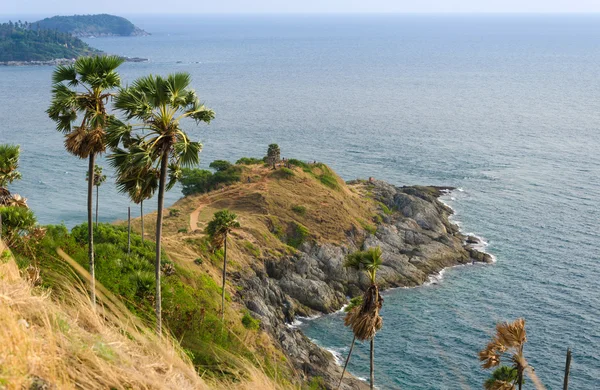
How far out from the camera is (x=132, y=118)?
74.8 ft

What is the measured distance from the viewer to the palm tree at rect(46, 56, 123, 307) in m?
24.6

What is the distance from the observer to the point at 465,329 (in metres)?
62.1

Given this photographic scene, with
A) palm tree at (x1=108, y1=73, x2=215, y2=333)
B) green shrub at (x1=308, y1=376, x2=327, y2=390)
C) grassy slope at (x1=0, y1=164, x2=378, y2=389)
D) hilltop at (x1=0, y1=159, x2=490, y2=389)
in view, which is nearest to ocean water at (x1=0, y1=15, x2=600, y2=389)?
hilltop at (x1=0, y1=159, x2=490, y2=389)

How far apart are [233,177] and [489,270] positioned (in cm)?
3594

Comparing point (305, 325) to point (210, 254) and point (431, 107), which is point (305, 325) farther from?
point (431, 107)

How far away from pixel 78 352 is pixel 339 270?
2558 inches

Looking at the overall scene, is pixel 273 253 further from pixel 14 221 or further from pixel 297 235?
pixel 14 221

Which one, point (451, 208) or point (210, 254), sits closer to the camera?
point (210, 254)

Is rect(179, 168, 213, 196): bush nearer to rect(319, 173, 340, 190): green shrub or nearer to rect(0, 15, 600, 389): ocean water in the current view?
rect(0, 15, 600, 389): ocean water

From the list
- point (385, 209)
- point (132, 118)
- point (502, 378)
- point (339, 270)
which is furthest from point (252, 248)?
point (132, 118)

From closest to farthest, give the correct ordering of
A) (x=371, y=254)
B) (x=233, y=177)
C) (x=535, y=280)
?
(x=371, y=254) < (x=535, y=280) < (x=233, y=177)

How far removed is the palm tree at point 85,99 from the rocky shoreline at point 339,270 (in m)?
31.1

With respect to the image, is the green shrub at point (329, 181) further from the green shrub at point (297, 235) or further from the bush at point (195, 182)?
the bush at point (195, 182)

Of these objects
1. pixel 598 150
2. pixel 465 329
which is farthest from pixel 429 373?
pixel 598 150
